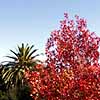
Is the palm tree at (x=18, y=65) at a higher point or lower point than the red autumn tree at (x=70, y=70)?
higher

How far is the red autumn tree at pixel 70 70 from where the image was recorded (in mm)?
17312

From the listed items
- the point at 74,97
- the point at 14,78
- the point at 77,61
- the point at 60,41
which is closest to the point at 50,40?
the point at 60,41

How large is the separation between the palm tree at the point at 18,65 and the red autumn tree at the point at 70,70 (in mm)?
30480

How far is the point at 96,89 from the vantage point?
1708 cm

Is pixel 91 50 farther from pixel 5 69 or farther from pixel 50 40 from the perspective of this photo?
pixel 5 69

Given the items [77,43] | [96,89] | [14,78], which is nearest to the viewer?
[96,89]

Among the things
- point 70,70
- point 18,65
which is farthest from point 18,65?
point 70,70

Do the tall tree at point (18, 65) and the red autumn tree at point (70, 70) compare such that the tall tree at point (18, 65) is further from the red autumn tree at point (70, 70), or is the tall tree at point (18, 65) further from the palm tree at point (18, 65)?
the red autumn tree at point (70, 70)

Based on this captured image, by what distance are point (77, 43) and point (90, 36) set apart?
0.77 meters

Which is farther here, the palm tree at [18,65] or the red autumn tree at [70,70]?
the palm tree at [18,65]

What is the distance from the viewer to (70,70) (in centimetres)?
1761

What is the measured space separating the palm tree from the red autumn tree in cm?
3048

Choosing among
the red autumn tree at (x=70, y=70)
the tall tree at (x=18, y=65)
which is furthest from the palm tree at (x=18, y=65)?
the red autumn tree at (x=70, y=70)

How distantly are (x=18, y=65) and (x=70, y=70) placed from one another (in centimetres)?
3314
